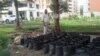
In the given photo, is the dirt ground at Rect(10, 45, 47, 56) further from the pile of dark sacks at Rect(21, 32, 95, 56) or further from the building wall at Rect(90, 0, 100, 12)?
the building wall at Rect(90, 0, 100, 12)

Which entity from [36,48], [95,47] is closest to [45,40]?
[36,48]

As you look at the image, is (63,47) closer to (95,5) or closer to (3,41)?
(3,41)

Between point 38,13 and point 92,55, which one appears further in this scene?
point 38,13

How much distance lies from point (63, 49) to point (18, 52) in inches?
106

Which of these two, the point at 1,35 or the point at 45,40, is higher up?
the point at 1,35

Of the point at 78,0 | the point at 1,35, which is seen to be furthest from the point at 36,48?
the point at 78,0

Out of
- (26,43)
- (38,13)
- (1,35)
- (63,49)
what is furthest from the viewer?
(38,13)

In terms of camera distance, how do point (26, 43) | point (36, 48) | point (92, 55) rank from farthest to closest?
point (26, 43)
point (36, 48)
point (92, 55)

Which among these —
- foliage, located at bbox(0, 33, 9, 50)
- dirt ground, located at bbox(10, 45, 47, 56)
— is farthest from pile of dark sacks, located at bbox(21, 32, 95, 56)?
foliage, located at bbox(0, 33, 9, 50)

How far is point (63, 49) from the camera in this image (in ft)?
37.6

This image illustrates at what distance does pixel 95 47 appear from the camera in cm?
1056

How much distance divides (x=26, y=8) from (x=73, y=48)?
237 ft

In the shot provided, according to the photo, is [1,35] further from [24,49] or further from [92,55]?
[24,49]

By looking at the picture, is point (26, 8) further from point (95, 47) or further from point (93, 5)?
point (95, 47)
